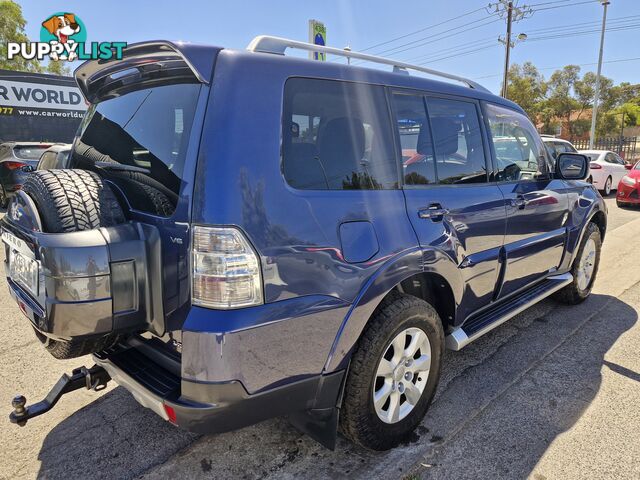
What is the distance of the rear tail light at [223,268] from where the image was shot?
173cm

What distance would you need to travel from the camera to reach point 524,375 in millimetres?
3266

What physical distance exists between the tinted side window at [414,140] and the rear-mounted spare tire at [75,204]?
4.89 ft

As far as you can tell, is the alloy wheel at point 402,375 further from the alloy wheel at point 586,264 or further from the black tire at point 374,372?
the alloy wheel at point 586,264

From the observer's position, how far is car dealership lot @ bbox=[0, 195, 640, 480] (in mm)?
2332

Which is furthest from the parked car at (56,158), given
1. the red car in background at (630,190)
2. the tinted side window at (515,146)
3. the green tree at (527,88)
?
the green tree at (527,88)

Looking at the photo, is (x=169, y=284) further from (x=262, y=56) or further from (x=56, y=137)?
(x=56, y=137)

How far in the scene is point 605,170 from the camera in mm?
13625

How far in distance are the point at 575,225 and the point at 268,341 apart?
3.56 meters

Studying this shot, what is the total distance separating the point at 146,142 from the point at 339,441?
1.88 meters

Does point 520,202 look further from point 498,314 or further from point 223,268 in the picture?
point 223,268

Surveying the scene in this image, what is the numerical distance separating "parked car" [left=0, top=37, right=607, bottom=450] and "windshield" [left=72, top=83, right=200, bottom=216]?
0.01m

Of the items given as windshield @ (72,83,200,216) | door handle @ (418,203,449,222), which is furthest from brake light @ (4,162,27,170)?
door handle @ (418,203,449,222)

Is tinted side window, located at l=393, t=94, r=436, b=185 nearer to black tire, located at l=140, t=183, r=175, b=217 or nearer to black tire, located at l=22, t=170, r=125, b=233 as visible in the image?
black tire, located at l=140, t=183, r=175, b=217

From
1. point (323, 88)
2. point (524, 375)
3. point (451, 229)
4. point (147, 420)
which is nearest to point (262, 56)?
point (323, 88)
